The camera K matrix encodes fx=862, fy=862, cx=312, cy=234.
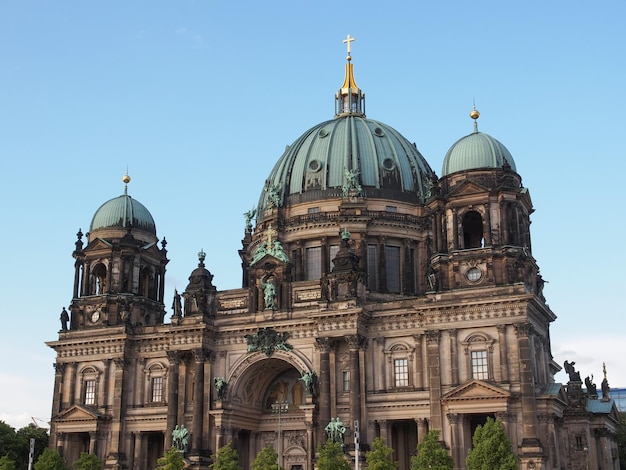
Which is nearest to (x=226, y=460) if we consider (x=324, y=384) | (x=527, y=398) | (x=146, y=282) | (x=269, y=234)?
(x=324, y=384)

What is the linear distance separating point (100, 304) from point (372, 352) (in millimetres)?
24727

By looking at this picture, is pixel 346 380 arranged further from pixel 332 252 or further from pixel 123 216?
pixel 123 216

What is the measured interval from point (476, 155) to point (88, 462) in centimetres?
3684

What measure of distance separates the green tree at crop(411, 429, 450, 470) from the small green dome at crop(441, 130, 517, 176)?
2030 centimetres

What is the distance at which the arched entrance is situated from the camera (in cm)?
6450

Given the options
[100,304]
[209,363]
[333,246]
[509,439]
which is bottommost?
[509,439]

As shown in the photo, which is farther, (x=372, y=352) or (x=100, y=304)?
(x=100, y=304)

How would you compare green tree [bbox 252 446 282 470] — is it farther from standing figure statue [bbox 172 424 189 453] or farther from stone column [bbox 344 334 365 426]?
standing figure statue [bbox 172 424 189 453]

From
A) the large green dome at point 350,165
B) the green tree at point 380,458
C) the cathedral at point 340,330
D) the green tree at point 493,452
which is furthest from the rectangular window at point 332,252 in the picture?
the green tree at point 493,452

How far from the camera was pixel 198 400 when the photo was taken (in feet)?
214

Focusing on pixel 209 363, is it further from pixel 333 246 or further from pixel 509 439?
pixel 509 439

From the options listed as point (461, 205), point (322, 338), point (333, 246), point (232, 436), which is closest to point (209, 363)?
point (232, 436)

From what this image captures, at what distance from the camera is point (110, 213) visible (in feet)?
249

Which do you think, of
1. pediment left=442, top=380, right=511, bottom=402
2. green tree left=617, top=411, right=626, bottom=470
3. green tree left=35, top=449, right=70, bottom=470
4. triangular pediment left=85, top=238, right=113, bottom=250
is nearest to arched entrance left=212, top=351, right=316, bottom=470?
pediment left=442, top=380, right=511, bottom=402
